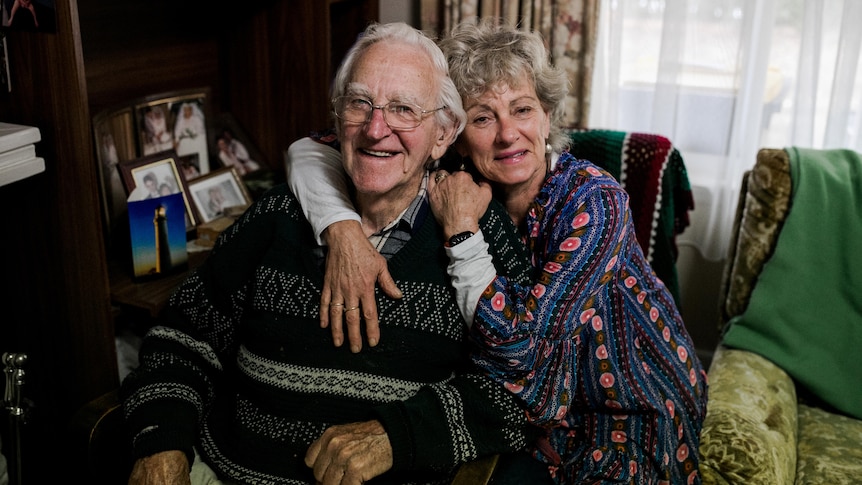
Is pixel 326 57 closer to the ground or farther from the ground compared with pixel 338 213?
farther from the ground

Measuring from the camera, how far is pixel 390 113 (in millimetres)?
1393

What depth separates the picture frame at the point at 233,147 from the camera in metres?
2.32

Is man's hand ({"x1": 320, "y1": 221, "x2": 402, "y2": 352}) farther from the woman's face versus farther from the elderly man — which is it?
the woman's face

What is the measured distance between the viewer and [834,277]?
1934mm

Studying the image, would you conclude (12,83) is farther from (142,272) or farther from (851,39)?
(851,39)

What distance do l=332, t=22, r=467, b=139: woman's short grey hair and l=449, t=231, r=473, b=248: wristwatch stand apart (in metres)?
0.22

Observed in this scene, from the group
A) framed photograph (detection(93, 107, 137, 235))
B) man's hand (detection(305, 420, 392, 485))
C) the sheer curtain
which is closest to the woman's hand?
man's hand (detection(305, 420, 392, 485))

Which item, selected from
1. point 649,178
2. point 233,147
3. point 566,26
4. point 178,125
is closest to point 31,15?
point 178,125

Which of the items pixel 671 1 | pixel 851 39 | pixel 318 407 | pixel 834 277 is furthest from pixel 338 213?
pixel 851 39

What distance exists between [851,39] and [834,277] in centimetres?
76

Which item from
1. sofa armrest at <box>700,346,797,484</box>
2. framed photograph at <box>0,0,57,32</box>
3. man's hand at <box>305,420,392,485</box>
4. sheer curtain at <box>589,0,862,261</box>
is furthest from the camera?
sheer curtain at <box>589,0,862,261</box>

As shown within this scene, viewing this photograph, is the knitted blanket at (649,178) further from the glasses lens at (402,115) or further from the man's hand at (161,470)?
the man's hand at (161,470)

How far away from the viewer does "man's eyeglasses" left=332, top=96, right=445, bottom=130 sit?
1390 mm

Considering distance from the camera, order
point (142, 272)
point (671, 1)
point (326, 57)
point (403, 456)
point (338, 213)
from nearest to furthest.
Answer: point (403, 456)
point (338, 213)
point (142, 272)
point (326, 57)
point (671, 1)
